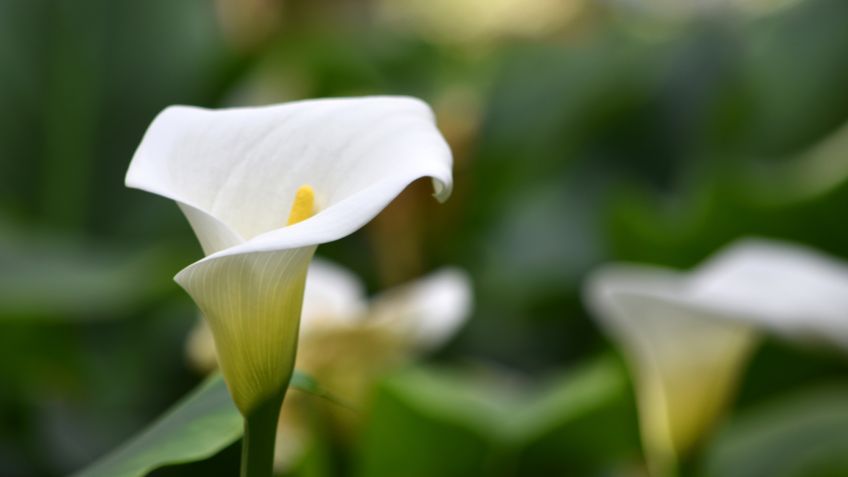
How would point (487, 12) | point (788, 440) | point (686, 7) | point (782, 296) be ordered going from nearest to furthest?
point (782, 296) → point (788, 440) → point (686, 7) → point (487, 12)

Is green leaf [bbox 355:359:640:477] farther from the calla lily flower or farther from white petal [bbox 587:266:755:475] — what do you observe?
the calla lily flower

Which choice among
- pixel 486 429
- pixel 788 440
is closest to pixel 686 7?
pixel 788 440

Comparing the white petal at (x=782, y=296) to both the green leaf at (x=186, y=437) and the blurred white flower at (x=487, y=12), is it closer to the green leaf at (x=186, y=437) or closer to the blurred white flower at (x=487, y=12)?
the green leaf at (x=186, y=437)

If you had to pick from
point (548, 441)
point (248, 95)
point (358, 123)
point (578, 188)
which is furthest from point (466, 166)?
point (358, 123)

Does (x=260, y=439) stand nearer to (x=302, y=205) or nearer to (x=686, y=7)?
(x=302, y=205)

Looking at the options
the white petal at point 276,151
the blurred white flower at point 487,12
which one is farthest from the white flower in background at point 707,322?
the blurred white flower at point 487,12

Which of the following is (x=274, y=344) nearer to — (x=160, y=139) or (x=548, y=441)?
(x=160, y=139)
